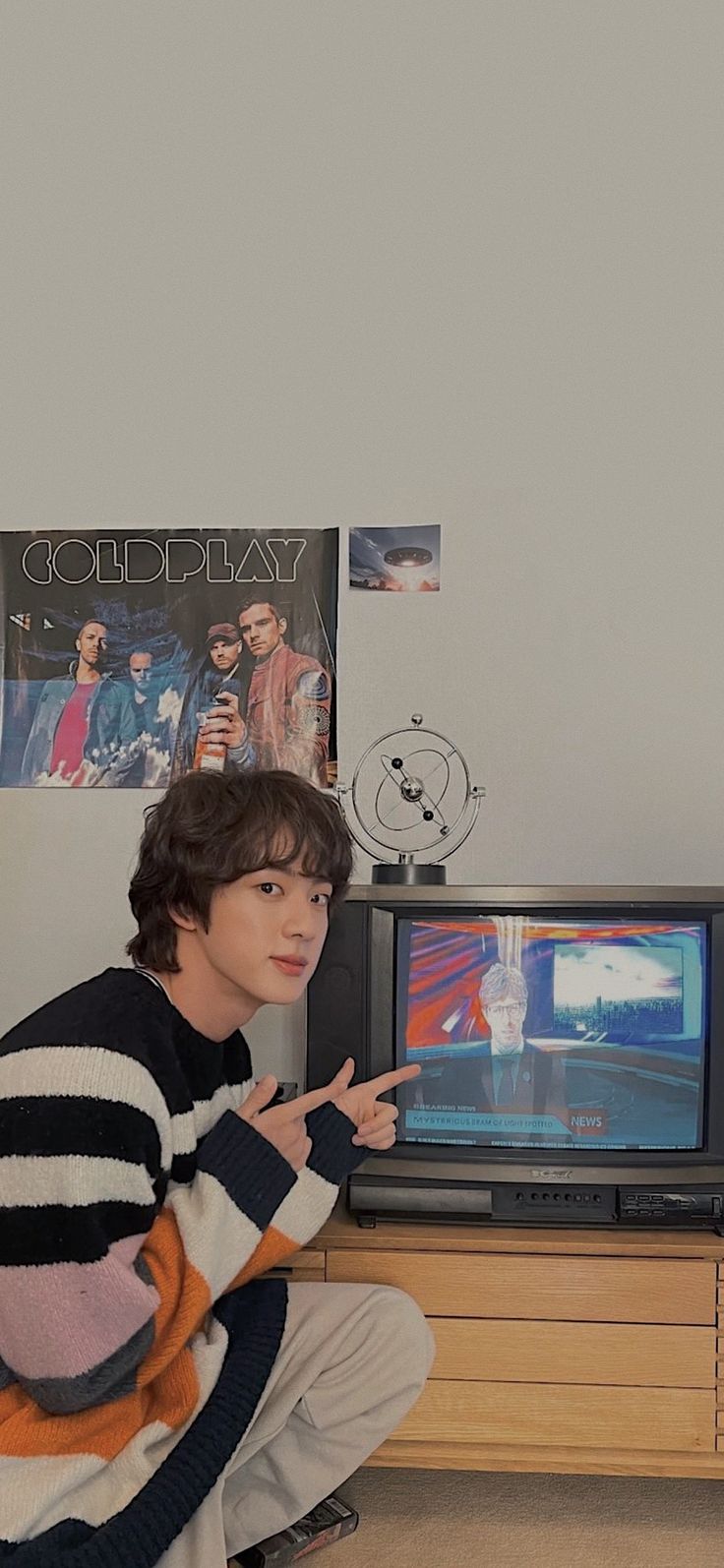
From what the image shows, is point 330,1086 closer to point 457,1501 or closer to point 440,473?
point 457,1501

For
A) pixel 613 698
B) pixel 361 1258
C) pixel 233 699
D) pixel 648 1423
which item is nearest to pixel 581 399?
pixel 613 698

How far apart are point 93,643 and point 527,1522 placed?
1.84 metres

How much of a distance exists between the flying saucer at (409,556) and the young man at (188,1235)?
3.49 ft

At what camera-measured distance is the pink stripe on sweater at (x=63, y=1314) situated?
1419 mm

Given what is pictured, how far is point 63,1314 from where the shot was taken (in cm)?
142

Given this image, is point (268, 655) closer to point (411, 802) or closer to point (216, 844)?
point (411, 802)

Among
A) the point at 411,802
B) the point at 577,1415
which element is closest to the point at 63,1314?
the point at 577,1415

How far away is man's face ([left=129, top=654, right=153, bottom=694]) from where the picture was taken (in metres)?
2.80

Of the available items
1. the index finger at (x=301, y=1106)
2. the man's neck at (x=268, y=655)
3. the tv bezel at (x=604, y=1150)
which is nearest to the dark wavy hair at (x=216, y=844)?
the index finger at (x=301, y=1106)

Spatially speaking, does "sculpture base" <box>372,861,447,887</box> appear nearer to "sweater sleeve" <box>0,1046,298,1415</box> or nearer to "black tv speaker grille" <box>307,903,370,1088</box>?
"black tv speaker grille" <box>307,903,370,1088</box>

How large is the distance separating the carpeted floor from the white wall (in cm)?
86

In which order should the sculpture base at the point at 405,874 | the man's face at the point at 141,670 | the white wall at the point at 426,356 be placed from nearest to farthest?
the sculpture base at the point at 405,874 < the white wall at the point at 426,356 < the man's face at the point at 141,670

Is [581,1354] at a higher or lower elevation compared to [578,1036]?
lower

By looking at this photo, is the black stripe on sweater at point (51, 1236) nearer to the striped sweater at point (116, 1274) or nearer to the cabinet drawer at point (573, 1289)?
the striped sweater at point (116, 1274)
